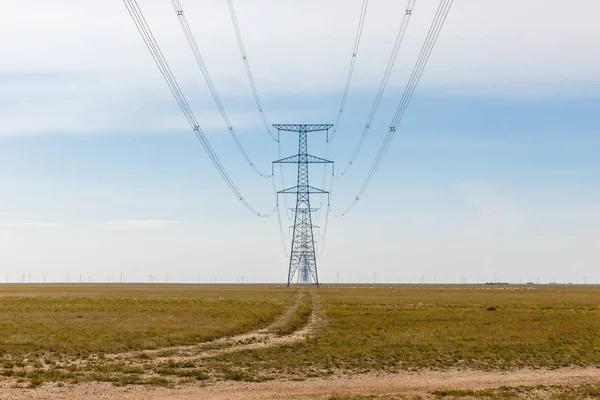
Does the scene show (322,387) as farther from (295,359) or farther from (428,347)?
(428,347)

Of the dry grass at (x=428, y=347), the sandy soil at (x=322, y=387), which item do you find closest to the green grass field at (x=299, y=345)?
the dry grass at (x=428, y=347)

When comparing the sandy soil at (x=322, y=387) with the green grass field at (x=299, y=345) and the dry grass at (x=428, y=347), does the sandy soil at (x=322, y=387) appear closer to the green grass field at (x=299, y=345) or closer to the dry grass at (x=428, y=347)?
the green grass field at (x=299, y=345)

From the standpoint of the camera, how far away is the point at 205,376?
31422 mm

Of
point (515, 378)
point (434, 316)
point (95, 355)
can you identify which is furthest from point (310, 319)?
point (515, 378)

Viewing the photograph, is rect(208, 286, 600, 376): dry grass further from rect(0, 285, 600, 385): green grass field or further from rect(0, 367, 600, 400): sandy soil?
rect(0, 367, 600, 400): sandy soil

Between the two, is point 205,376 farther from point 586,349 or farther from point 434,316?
point 434,316

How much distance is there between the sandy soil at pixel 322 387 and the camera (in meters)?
26.9

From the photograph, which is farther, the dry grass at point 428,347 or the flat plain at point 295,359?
the dry grass at point 428,347

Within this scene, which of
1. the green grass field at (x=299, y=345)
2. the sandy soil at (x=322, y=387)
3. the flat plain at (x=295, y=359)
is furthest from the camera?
the green grass field at (x=299, y=345)

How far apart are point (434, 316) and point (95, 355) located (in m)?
46.2

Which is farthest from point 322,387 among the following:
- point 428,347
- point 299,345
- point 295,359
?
point 428,347

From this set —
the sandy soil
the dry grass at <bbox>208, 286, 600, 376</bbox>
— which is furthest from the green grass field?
the sandy soil

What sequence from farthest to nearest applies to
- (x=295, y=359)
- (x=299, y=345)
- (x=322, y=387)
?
1. (x=299, y=345)
2. (x=295, y=359)
3. (x=322, y=387)

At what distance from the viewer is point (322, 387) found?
29234mm
